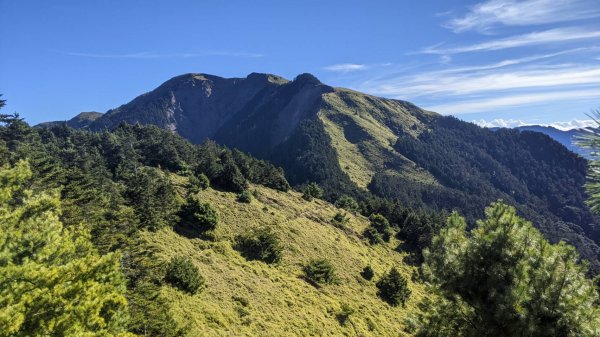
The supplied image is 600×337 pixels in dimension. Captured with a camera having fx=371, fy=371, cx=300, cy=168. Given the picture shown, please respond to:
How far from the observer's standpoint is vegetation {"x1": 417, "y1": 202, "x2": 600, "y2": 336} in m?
10.7

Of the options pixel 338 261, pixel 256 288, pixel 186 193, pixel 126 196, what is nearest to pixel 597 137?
pixel 256 288

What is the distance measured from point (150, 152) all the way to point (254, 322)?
192 feet

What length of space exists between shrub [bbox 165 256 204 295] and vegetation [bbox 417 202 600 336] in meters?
25.3

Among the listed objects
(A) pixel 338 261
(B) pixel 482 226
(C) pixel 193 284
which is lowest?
(A) pixel 338 261

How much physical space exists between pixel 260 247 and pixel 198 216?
9184 millimetres

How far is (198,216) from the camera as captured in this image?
4894cm

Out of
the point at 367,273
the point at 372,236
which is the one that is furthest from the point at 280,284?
the point at 372,236

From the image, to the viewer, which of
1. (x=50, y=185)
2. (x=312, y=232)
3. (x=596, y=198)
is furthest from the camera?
(x=312, y=232)

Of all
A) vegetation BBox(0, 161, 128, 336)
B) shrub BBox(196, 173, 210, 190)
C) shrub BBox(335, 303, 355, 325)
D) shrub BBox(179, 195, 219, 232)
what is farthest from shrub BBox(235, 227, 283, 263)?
vegetation BBox(0, 161, 128, 336)

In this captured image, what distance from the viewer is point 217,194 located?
64.9 m

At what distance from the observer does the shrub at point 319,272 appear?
49841 millimetres

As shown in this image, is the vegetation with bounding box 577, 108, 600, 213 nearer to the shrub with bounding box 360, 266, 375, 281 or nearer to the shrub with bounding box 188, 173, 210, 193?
the shrub with bounding box 360, 266, 375, 281

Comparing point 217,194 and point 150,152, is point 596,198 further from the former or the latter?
point 150,152

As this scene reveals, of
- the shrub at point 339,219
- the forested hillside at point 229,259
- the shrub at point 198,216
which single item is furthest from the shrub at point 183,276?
the shrub at point 339,219
